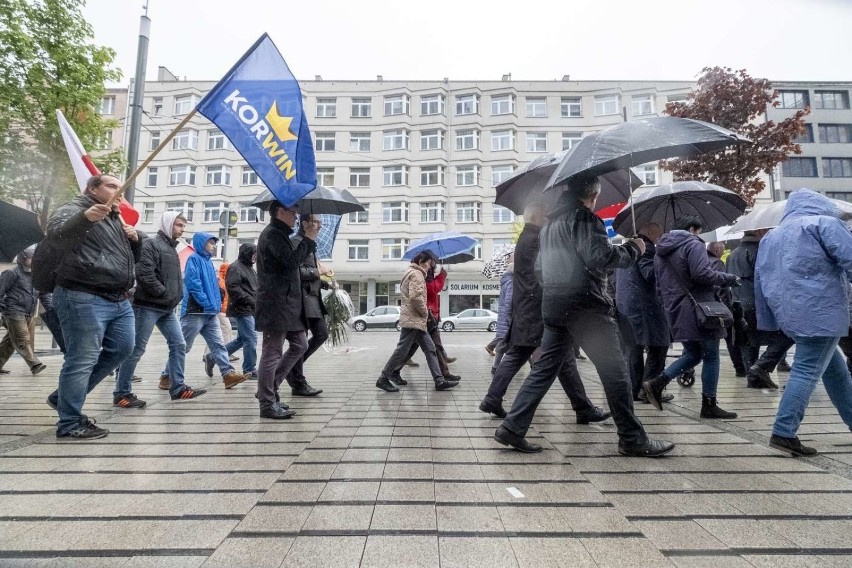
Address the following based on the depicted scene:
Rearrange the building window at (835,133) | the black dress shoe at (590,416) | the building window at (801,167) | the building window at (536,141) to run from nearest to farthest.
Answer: the black dress shoe at (590,416) → the building window at (536,141) → the building window at (801,167) → the building window at (835,133)

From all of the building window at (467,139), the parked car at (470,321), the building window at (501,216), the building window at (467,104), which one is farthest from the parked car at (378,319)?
the building window at (467,104)

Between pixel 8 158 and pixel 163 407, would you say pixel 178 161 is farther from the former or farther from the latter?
pixel 163 407

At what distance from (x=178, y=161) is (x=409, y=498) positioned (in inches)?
1631

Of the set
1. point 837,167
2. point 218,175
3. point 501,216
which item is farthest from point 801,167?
point 218,175

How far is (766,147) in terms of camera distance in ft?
44.3

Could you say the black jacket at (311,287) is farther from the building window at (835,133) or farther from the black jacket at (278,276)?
the building window at (835,133)

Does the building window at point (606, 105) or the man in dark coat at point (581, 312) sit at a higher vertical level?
the building window at point (606, 105)

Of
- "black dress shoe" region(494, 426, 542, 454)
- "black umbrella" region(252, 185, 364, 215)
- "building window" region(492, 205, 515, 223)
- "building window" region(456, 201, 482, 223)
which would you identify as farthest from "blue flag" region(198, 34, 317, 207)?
"building window" region(456, 201, 482, 223)

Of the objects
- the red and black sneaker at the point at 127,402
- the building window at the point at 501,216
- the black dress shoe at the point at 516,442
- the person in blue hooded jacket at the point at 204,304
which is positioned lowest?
the black dress shoe at the point at 516,442

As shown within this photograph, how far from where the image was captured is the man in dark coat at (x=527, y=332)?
437 cm

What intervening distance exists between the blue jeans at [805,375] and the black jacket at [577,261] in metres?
1.34

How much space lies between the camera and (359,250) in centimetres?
3744

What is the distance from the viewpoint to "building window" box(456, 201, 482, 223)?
121 ft

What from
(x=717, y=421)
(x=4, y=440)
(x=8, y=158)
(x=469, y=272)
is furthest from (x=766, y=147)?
(x=469, y=272)
